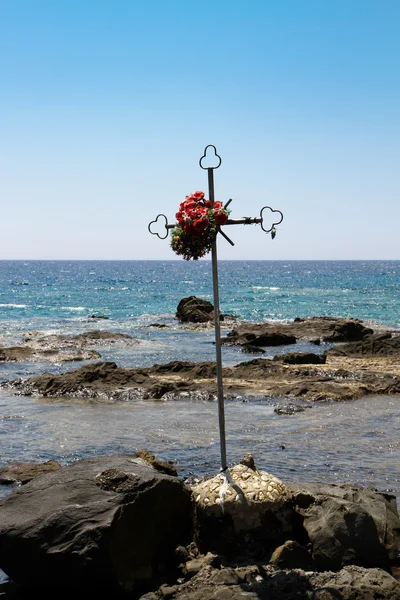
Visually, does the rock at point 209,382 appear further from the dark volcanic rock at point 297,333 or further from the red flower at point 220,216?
the red flower at point 220,216

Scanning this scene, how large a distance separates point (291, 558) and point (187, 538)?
134 centimetres

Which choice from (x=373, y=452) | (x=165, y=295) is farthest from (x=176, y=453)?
(x=165, y=295)

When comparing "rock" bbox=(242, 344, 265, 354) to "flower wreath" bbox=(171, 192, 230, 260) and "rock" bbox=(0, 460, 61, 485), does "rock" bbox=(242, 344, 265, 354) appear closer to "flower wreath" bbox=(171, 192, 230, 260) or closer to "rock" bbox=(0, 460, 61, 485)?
"rock" bbox=(0, 460, 61, 485)

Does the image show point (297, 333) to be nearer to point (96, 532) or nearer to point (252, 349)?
point (252, 349)

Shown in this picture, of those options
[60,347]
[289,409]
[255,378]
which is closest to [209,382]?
[255,378]

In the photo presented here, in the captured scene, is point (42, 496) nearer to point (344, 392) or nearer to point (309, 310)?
point (344, 392)

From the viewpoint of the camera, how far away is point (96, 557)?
26.0 feet

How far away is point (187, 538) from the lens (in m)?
9.02

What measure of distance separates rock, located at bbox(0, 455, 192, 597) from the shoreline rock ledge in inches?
0.5

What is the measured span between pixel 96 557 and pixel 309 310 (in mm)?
64302

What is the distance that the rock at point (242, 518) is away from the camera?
8688 millimetres

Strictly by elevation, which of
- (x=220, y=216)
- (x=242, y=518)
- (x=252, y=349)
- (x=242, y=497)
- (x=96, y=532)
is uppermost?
(x=220, y=216)

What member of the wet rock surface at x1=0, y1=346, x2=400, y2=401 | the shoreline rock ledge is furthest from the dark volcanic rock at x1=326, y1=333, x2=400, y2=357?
the shoreline rock ledge

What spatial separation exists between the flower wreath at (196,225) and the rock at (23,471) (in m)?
5.87
